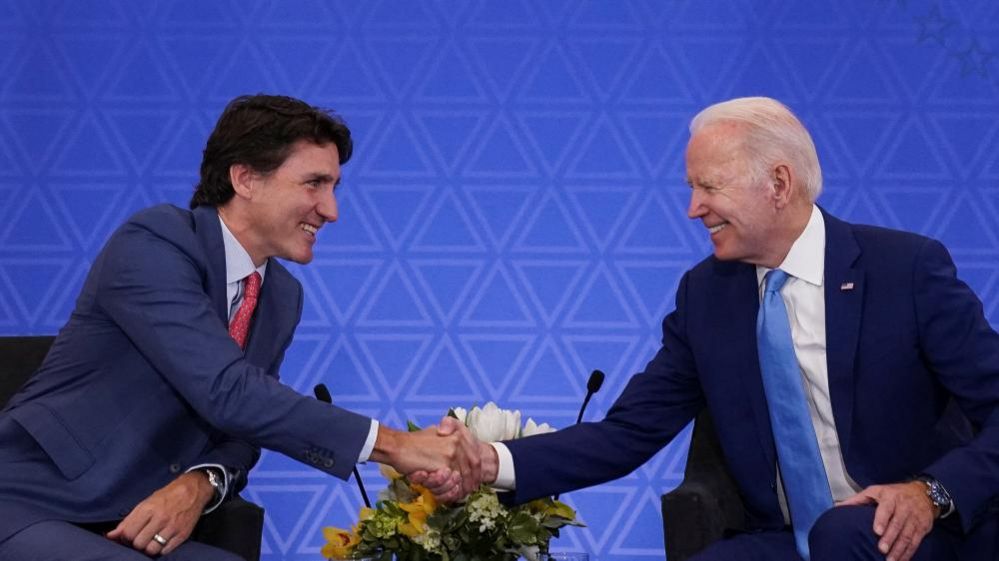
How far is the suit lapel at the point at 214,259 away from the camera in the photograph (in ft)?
9.64

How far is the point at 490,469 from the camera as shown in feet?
9.73

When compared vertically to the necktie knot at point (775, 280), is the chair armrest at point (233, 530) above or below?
below

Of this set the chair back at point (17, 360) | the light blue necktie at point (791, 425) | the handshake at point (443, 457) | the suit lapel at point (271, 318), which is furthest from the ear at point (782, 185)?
the chair back at point (17, 360)

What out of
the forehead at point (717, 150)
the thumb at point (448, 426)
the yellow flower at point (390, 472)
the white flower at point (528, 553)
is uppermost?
the forehead at point (717, 150)

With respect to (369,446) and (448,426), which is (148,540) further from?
(448,426)

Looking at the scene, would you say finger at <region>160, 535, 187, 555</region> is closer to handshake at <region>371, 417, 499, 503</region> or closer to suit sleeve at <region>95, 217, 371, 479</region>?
suit sleeve at <region>95, 217, 371, 479</region>

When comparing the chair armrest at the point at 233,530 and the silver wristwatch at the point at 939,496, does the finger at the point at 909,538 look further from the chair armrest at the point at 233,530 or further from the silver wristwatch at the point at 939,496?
the chair armrest at the point at 233,530

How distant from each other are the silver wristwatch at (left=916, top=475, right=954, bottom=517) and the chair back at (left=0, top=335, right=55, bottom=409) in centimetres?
217

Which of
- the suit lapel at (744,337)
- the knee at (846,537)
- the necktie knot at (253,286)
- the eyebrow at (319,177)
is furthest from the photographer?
the eyebrow at (319,177)

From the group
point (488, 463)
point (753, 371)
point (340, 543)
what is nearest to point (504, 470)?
point (488, 463)

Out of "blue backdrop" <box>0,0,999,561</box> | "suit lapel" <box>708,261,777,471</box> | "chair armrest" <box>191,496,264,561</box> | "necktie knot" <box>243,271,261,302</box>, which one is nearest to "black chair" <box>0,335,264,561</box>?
"chair armrest" <box>191,496,264,561</box>

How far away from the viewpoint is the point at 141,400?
2832 millimetres

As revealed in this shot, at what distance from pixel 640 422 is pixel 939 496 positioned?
0.80 meters

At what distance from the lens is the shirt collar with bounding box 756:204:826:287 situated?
9.83 ft
